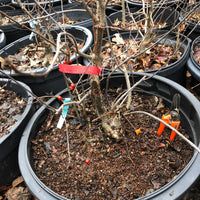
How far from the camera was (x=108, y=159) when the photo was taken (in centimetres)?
129

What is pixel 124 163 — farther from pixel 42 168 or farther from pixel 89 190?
pixel 42 168

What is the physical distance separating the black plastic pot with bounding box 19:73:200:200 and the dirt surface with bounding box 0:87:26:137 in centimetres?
31

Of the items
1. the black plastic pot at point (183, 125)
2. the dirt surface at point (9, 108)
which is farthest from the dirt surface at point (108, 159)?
the dirt surface at point (9, 108)

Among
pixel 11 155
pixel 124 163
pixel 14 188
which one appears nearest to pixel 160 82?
pixel 124 163

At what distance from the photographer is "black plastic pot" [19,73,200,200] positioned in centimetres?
93

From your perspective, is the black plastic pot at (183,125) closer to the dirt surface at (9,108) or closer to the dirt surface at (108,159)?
the dirt surface at (108,159)

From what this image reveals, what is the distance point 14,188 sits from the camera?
5.01 feet

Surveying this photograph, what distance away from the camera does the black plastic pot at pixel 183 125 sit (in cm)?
93

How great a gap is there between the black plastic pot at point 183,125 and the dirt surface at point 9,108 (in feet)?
1.01

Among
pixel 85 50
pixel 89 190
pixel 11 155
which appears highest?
pixel 85 50

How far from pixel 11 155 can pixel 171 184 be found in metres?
1.12

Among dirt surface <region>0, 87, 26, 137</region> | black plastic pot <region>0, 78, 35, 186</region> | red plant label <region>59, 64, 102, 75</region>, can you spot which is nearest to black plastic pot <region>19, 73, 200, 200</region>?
black plastic pot <region>0, 78, 35, 186</region>

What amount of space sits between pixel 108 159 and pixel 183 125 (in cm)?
58

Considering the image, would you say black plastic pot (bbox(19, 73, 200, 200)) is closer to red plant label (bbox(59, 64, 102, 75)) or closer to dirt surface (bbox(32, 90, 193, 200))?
dirt surface (bbox(32, 90, 193, 200))
